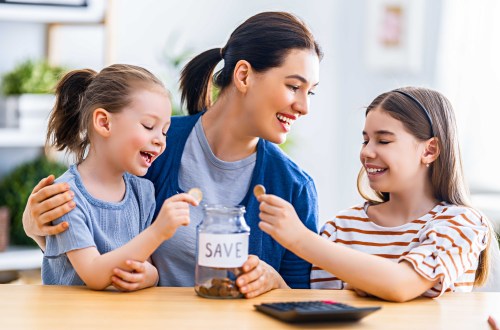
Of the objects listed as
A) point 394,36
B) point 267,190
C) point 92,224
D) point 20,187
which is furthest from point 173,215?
point 394,36

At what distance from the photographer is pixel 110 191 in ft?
5.64

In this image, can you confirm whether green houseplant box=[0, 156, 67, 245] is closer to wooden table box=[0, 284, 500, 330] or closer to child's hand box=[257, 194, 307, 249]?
wooden table box=[0, 284, 500, 330]

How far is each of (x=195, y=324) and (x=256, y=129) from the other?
679 mm

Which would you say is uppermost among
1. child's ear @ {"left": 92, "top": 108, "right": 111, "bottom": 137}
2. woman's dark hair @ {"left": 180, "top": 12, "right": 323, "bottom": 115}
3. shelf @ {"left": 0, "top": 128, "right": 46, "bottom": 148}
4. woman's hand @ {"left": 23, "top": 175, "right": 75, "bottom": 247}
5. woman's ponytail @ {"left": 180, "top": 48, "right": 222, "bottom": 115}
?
woman's dark hair @ {"left": 180, "top": 12, "right": 323, "bottom": 115}

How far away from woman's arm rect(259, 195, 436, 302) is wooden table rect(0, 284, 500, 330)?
0.09 feet

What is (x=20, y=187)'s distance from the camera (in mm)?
3346

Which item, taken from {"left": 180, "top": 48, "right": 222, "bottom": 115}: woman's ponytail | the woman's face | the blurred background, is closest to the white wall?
the blurred background

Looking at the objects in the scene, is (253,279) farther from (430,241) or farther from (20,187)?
(20,187)

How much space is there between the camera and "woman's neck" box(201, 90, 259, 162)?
1.99 meters

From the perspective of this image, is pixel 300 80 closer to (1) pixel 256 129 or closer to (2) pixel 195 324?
(1) pixel 256 129

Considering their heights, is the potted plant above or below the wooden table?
above

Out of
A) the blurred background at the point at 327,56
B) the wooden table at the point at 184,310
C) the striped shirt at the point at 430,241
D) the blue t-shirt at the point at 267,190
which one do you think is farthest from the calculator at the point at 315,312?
the blurred background at the point at 327,56

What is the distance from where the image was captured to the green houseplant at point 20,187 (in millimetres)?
3316

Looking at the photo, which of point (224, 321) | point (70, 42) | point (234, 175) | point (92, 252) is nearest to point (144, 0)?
point (70, 42)
